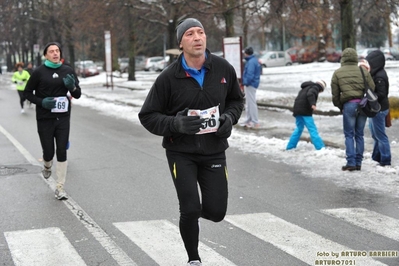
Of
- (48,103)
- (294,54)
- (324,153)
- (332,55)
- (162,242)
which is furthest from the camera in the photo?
(294,54)

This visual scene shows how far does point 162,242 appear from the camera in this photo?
6352 mm

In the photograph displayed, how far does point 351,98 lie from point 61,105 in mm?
4296

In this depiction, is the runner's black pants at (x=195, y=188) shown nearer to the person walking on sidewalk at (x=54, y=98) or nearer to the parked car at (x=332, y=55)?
the person walking on sidewalk at (x=54, y=98)

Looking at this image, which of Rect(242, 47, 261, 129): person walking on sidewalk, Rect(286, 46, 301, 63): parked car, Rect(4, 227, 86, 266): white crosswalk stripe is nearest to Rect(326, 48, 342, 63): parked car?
Rect(286, 46, 301, 63): parked car

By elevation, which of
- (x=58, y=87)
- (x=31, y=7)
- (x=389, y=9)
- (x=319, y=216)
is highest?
(x=31, y=7)

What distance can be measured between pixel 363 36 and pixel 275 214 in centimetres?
5856

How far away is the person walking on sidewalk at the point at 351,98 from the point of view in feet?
33.5

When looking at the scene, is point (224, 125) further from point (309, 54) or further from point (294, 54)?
point (294, 54)

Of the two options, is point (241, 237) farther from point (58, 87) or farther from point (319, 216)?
point (58, 87)

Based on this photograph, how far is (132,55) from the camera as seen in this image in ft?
147

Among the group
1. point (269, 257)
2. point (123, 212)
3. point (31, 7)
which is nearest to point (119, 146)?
point (123, 212)

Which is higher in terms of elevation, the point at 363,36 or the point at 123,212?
the point at 363,36

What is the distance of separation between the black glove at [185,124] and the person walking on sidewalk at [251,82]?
11.9 meters

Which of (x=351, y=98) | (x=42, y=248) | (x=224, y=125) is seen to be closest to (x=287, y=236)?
(x=224, y=125)
